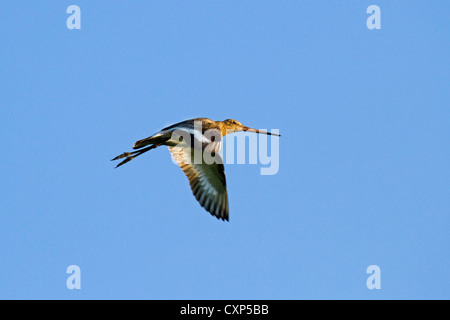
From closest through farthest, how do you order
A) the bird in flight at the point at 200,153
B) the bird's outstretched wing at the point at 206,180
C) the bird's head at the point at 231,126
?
the bird in flight at the point at 200,153 → the bird's outstretched wing at the point at 206,180 → the bird's head at the point at 231,126

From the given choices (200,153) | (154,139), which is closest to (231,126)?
(200,153)

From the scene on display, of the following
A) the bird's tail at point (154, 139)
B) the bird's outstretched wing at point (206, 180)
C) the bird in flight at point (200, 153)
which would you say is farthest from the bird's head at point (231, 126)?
the bird's tail at point (154, 139)

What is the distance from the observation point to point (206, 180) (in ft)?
50.5

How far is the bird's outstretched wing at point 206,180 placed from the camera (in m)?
14.9

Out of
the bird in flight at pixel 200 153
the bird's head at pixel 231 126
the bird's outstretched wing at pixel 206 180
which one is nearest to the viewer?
the bird in flight at pixel 200 153

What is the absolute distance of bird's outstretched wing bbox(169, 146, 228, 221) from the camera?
14891 millimetres

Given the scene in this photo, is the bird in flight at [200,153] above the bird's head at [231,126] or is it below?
below

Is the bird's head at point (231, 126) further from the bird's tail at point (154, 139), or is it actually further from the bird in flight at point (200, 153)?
the bird's tail at point (154, 139)

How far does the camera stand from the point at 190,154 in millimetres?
15719

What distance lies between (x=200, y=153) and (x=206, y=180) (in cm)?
59
